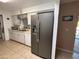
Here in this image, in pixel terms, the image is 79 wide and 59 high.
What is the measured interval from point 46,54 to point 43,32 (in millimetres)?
866

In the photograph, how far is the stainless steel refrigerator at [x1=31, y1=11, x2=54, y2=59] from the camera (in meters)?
2.25

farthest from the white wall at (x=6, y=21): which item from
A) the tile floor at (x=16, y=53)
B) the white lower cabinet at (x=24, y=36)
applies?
the tile floor at (x=16, y=53)

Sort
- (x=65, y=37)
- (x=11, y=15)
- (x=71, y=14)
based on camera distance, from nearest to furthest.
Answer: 1. (x=71, y=14)
2. (x=65, y=37)
3. (x=11, y=15)

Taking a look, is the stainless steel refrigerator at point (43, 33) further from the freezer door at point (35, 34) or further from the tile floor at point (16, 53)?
the tile floor at point (16, 53)

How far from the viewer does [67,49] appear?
336 cm

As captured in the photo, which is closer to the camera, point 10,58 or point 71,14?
point 10,58

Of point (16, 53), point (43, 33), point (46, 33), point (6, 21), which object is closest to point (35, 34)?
point (43, 33)

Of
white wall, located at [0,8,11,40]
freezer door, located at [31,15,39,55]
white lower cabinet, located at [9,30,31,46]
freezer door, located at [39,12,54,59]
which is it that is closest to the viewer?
freezer door, located at [39,12,54,59]

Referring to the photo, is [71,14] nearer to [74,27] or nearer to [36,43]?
[74,27]

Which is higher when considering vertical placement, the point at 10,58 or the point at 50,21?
the point at 50,21

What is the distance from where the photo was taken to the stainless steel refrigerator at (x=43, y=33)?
225cm

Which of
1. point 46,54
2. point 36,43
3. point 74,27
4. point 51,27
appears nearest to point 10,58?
point 36,43

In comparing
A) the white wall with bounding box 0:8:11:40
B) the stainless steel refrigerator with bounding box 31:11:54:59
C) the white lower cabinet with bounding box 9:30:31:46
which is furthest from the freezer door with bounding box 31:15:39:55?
the white wall with bounding box 0:8:11:40

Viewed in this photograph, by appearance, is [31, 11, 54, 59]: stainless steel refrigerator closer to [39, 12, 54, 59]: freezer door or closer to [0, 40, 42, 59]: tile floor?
[39, 12, 54, 59]: freezer door
